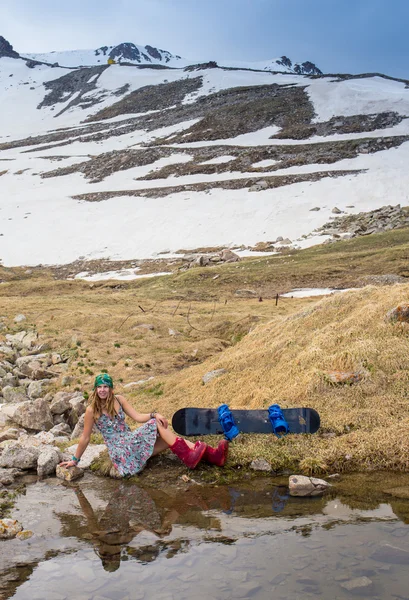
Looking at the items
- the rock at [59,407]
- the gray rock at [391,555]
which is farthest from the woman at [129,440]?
the rock at [59,407]

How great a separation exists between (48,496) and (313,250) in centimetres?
4052

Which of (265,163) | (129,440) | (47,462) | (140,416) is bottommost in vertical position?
(47,462)

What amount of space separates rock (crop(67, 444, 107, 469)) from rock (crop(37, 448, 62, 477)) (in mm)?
434

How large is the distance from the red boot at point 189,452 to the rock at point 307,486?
155 cm

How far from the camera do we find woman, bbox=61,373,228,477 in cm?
784

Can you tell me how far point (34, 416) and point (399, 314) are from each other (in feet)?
28.7

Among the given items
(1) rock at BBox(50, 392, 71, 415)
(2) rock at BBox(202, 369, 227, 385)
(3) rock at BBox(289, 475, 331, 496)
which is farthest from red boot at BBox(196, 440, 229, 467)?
(1) rock at BBox(50, 392, 71, 415)

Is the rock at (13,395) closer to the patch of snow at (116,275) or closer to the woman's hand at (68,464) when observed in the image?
the woman's hand at (68,464)

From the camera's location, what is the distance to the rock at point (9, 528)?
6.12m

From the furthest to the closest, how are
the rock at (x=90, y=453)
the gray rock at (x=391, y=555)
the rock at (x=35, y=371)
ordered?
the rock at (x=35, y=371)
the rock at (x=90, y=453)
the gray rock at (x=391, y=555)

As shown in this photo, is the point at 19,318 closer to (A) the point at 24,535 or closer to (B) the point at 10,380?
(B) the point at 10,380

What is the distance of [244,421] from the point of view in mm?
8664

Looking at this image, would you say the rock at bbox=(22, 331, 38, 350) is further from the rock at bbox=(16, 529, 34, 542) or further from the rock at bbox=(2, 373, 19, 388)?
the rock at bbox=(16, 529, 34, 542)

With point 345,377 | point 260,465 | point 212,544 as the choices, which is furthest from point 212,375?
point 212,544
